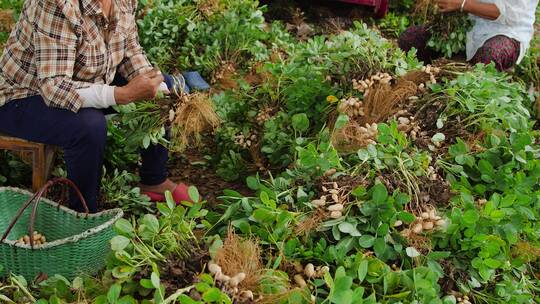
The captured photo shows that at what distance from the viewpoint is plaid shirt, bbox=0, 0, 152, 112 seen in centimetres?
247

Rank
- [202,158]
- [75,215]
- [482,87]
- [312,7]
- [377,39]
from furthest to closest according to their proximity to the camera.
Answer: [312,7] < [202,158] < [377,39] < [482,87] < [75,215]

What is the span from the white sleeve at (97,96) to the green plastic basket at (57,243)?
1.15 feet

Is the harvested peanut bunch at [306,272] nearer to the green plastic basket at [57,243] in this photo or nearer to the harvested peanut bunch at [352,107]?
the green plastic basket at [57,243]

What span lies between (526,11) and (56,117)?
2.67 meters

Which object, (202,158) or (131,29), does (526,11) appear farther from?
(131,29)

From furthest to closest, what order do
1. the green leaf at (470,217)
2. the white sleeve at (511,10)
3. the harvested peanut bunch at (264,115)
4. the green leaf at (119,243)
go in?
the white sleeve at (511,10) < the harvested peanut bunch at (264,115) < the green leaf at (470,217) < the green leaf at (119,243)

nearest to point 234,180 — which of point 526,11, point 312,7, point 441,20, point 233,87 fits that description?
point 233,87

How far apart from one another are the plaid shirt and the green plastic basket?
387 millimetres

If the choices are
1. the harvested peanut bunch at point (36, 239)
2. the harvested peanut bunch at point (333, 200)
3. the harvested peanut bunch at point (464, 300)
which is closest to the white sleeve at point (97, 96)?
the harvested peanut bunch at point (36, 239)

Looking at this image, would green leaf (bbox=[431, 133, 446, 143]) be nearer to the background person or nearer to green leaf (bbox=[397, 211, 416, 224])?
green leaf (bbox=[397, 211, 416, 224])

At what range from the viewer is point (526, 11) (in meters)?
3.77

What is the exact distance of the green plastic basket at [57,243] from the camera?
225cm

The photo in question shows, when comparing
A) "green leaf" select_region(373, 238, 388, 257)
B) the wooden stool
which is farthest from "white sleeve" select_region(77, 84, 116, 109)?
"green leaf" select_region(373, 238, 388, 257)

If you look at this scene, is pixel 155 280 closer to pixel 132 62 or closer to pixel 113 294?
pixel 113 294
